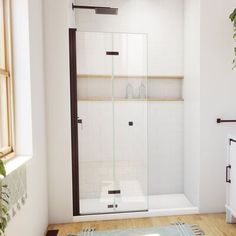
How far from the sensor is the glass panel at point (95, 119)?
2.97 meters

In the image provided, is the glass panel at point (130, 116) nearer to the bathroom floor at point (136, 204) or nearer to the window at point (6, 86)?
the bathroom floor at point (136, 204)

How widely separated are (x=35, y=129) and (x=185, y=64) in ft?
6.72

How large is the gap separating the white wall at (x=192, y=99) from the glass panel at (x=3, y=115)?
194cm

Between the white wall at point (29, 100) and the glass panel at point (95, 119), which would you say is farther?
the glass panel at point (95, 119)

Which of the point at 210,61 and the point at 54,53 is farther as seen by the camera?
the point at 210,61

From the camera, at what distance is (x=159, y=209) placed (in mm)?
2854

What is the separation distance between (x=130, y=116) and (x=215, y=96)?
1000 mm

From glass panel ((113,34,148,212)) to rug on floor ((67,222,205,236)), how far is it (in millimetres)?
616

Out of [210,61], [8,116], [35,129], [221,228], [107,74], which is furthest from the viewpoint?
[107,74]

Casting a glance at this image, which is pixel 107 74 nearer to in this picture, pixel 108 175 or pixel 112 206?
pixel 108 175

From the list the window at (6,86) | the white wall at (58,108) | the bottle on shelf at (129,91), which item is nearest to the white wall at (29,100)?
the window at (6,86)

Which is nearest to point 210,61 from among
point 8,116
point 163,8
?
point 163,8

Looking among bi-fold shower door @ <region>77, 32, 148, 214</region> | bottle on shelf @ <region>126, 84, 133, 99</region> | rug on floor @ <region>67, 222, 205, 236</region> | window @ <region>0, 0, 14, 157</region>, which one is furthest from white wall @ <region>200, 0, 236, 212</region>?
window @ <region>0, 0, 14, 157</region>

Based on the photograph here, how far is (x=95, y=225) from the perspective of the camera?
257cm
